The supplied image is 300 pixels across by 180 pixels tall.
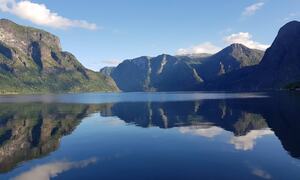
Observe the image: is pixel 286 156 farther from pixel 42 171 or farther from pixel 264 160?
pixel 42 171

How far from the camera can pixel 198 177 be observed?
116 feet

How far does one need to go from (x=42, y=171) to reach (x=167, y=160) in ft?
54.2

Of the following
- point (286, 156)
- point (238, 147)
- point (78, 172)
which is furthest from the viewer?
point (238, 147)

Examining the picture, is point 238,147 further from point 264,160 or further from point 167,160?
point 167,160

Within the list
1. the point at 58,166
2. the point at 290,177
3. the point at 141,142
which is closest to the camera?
the point at 290,177

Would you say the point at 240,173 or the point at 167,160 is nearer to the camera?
the point at 240,173

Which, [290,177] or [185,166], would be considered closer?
[290,177]

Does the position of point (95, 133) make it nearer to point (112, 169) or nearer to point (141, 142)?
point (141, 142)

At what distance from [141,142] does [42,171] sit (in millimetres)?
23493

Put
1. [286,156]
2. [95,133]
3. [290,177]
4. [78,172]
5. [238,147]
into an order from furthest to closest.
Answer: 1. [95,133]
2. [238,147]
3. [286,156]
4. [78,172]
5. [290,177]

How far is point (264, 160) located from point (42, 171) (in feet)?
96.9

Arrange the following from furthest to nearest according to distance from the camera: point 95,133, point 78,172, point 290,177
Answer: point 95,133
point 78,172
point 290,177

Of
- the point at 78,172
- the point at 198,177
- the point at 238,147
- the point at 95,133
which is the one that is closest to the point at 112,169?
the point at 78,172

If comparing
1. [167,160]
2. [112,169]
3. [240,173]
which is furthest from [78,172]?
[240,173]
